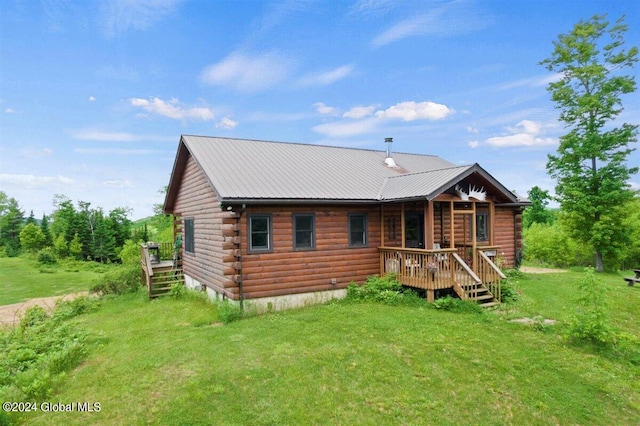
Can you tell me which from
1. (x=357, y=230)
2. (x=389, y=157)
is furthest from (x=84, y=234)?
(x=357, y=230)

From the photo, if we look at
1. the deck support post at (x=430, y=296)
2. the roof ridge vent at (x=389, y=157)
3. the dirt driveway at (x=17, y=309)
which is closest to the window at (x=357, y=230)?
the deck support post at (x=430, y=296)

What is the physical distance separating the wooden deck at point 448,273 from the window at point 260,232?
→ 4188mm

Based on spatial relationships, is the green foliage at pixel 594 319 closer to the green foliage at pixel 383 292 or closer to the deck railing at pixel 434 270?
the deck railing at pixel 434 270

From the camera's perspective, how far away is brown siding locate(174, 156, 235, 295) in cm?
1155

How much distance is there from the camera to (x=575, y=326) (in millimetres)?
7805

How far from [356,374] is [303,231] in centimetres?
591

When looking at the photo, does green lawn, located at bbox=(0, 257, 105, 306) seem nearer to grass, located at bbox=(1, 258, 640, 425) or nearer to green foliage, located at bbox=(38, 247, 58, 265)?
green foliage, located at bbox=(38, 247, 58, 265)

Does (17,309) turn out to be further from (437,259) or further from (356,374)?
(437,259)

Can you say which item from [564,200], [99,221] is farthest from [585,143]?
[99,221]

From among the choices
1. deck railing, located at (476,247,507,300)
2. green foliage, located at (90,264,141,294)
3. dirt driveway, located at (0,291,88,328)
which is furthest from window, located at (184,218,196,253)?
deck railing, located at (476,247,507,300)

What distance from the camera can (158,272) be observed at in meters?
16.2

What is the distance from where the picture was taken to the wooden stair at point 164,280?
14.7m

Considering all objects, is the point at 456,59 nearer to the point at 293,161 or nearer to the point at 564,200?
the point at 564,200

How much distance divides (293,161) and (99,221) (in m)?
31.3
